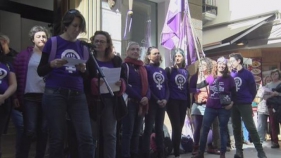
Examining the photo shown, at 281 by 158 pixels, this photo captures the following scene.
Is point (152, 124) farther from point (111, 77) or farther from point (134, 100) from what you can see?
point (111, 77)

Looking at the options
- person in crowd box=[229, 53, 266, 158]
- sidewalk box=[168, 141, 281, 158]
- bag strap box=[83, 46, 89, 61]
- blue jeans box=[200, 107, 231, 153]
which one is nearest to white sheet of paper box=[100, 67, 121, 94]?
bag strap box=[83, 46, 89, 61]

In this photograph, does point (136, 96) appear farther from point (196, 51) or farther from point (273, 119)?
point (273, 119)

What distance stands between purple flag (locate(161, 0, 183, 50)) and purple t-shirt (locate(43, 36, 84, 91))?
4.39 meters

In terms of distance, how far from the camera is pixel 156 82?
5.77 meters

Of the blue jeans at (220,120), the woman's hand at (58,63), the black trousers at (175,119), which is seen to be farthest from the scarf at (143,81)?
the woman's hand at (58,63)

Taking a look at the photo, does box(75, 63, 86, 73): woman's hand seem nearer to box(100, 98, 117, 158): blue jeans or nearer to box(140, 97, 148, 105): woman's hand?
box(100, 98, 117, 158): blue jeans

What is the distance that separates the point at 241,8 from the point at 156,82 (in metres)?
10.5

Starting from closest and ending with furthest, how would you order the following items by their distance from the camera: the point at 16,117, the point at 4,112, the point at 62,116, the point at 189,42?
the point at 62,116
the point at 4,112
the point at 16,117
the point at 189,42

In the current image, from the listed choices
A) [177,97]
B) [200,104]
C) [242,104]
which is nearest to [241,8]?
[200,104]

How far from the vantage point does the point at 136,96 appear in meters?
5.31

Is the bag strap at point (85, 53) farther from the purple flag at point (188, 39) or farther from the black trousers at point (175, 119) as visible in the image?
the purple flag at point (188, 39)

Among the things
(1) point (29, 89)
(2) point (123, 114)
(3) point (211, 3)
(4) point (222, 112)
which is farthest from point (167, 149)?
(3) point (211, 3)

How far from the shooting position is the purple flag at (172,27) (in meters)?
8.00

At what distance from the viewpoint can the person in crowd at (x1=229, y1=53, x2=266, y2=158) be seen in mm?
6293
